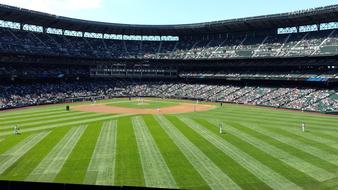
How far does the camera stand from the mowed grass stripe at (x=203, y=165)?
19.8 metres

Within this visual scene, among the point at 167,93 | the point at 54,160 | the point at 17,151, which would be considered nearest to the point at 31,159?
the point at 54,160

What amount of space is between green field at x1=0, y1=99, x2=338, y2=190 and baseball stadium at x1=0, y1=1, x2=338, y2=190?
0.40 ft

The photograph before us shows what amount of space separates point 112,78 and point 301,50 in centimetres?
6007

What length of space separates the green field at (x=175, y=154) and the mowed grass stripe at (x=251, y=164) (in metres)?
0.06

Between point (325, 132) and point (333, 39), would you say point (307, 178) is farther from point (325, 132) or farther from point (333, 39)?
point (333, 39)

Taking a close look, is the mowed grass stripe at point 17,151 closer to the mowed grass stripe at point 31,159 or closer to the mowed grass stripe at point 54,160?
the mowed grass stripe at point 31,159

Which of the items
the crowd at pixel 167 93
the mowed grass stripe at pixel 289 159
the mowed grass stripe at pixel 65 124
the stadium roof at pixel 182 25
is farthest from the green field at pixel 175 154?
the stadium roof at pixel 182 25

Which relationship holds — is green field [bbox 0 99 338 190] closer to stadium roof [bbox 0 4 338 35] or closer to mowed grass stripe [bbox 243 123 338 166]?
mowed grass stripe [bbox 243 123 338 166]

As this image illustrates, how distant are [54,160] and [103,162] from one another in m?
4.10

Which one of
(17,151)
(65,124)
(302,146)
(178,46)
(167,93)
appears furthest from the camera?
(178,46)

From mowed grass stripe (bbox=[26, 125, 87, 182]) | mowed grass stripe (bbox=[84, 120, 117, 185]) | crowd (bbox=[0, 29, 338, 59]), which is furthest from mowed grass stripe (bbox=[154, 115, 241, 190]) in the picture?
crowd (bbox=[0, 29, 338, 59])

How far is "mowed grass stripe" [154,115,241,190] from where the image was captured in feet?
64.8

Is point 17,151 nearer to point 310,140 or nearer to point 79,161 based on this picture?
point 79,161

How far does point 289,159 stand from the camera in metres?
25.0
